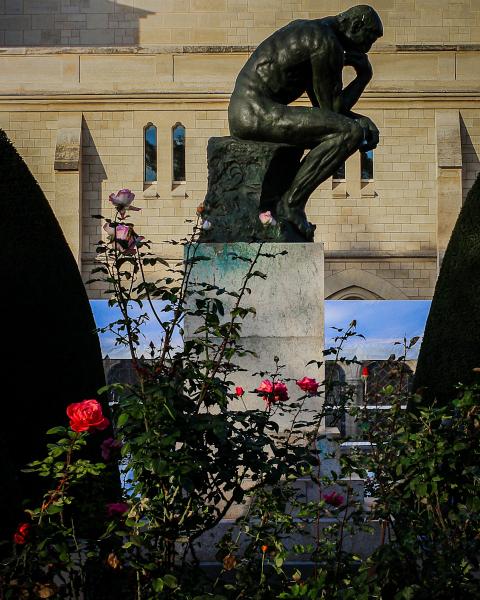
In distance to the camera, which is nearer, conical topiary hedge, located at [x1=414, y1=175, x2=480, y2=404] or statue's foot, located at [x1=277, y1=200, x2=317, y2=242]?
conical topiary hedge, located at [x1=414, y1=175, x2=480, y2=404]

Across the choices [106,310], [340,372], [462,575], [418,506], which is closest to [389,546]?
[462,575]

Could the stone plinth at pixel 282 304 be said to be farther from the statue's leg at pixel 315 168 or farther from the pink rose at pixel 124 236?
the pink rose at pixel 124 236

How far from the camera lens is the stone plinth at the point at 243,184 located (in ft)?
22.8

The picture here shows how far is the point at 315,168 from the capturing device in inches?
275

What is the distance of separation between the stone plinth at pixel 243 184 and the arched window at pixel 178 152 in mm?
18254

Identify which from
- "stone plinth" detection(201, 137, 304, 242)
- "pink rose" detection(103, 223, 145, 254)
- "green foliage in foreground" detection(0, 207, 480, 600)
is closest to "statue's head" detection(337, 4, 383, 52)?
"stone plinth" detection(201, 137, 304, 242)

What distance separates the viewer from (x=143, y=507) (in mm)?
3756

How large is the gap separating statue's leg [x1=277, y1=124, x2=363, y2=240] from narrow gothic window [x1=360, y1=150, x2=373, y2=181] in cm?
1837

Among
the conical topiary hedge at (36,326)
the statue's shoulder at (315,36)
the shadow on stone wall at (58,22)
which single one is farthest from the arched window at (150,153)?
the statue's shoulder at (315,36)

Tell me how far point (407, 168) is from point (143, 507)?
864 inches

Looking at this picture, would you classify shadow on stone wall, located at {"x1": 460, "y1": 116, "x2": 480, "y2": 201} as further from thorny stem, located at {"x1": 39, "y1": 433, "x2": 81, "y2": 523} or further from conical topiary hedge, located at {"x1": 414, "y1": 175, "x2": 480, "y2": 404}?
thorny stem, located at {"x1": 39, "y1": 433, "x2": 81, "y2": 523}

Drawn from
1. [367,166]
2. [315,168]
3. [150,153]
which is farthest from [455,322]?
[150,153]

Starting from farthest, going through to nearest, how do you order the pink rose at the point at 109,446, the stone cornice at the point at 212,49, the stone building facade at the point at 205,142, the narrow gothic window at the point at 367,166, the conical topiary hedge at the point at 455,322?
1. the narrow gothic window at the point at 367,166
2. the stone cornice at the point at 212,49
3. the stone building facade at the point at 205,142
4. the conical topiary hedge at the point at 455,322
5. the pink rose at the point at 109,446

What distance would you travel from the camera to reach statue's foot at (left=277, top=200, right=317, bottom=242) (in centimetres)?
696
